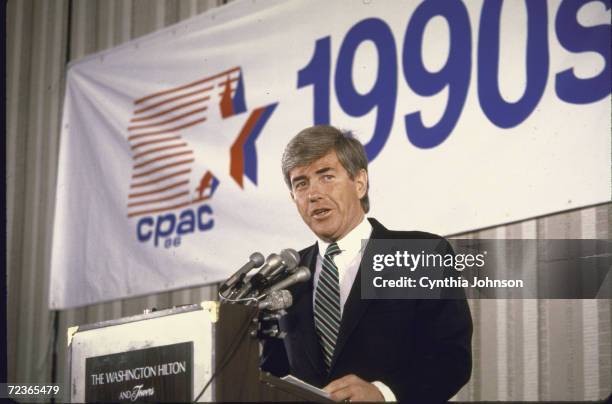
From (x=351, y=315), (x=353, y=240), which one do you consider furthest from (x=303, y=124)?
(x=351, y=315)

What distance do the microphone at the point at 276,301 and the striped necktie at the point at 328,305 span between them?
1.60ft

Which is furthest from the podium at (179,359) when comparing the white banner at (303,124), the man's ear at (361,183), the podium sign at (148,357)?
the white banner at (303,124)

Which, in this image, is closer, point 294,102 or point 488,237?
point 488,237

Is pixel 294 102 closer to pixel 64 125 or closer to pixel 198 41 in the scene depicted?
pixel 198 41

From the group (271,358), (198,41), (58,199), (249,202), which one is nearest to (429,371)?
(271,358)

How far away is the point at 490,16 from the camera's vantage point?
3.45m

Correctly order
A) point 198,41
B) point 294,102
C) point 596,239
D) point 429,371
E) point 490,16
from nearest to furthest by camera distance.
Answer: point 429,371, point 596,239, point 490,16, point 294,102, point 198,41

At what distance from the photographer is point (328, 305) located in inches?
112

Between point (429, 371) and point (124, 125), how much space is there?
257 cm

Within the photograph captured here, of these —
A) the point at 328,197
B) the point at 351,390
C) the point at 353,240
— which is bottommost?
the point at 351,390

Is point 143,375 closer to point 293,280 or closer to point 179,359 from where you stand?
point 179,359

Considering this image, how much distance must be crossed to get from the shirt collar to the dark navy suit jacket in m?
0.16

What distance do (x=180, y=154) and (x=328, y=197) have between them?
156 centimetres

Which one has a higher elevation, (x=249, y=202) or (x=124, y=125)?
(x=124, y=125)
